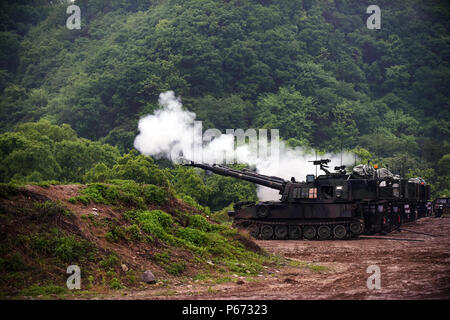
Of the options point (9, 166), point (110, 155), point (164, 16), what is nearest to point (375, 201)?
point (9, 166)

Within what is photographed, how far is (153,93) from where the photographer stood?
78.2 metres

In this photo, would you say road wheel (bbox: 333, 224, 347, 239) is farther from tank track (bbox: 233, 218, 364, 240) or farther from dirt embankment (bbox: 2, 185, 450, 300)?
dirt embankment (bbox: 2, 185, 450, 300)

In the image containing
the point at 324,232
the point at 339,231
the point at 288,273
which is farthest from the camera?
the point at 324,232

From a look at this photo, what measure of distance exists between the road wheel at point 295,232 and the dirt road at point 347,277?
410cm

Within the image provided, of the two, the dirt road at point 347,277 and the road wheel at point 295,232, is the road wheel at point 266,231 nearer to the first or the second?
the road wheel at point 295,232

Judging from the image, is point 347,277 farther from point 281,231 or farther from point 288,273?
point 281,231

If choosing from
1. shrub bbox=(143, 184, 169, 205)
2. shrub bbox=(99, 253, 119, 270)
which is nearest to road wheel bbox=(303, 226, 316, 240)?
shrub bbox=(143, 184, 169, 205)

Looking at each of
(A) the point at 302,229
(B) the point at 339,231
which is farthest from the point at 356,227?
(A) the point at 302,229

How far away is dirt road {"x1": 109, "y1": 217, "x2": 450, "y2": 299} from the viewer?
13547 millimetres

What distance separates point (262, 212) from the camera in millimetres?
32375

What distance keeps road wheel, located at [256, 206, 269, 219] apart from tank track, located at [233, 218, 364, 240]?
0.34 metres

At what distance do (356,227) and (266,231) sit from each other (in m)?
4.66
